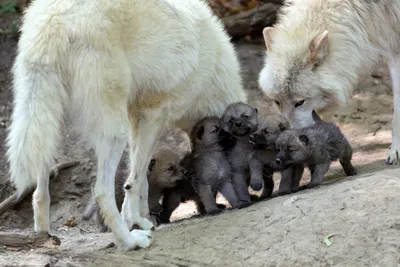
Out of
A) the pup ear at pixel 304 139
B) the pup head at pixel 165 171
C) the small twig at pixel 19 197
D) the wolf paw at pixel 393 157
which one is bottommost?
the wolf paw at pixel 393 157

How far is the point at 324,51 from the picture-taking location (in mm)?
6270

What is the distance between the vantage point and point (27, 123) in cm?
453

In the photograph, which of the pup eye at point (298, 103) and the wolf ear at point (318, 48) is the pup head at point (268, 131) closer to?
the pup eye at point (298, 103)

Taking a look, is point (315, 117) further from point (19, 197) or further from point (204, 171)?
point (19, 197)

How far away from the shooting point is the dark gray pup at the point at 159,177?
6023 mm

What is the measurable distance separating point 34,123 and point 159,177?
1800 mm

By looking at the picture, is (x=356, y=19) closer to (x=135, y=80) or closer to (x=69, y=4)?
(x=135, y=80)

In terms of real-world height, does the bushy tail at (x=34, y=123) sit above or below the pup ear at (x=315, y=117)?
above

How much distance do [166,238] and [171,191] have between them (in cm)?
112

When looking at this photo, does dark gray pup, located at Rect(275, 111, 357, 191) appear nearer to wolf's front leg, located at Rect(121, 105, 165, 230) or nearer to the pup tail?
the pup tail

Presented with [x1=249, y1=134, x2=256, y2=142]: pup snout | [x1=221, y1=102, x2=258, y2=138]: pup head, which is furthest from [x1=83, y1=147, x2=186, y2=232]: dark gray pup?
[x1=249, y1=134, x2=256, y2=142]: pup snout

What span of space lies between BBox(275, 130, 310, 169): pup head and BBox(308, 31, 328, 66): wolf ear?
96 centimetres

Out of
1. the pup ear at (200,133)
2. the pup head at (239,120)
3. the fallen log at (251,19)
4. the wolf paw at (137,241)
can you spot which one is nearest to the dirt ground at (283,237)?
the wolf paw at (137,241)

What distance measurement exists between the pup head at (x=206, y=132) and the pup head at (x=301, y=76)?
75 cm
